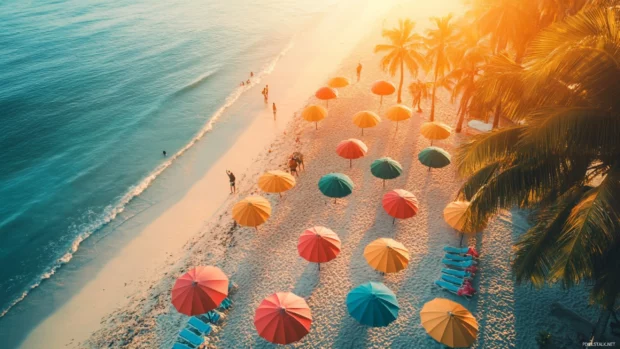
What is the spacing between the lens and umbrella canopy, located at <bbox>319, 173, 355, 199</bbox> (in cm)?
1973

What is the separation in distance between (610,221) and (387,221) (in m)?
12.5

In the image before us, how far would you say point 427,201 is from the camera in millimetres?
20703

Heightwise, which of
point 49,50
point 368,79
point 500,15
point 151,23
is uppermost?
point 151,23

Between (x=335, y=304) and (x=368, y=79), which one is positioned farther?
(x=368, y=79)

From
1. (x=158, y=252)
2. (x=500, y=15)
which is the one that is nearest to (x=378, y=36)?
(x=500, y=15)

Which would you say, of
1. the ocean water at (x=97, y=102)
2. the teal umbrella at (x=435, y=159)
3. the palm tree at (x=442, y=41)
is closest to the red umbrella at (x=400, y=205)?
the teal umbrella at (x=435, y=159)

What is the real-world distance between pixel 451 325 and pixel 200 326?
996 cm

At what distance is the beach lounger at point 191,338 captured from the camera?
47.1 feet

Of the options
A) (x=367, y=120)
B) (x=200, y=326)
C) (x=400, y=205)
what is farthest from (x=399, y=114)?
(x=200, y=326)

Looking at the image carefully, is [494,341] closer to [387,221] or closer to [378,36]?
[387,221]

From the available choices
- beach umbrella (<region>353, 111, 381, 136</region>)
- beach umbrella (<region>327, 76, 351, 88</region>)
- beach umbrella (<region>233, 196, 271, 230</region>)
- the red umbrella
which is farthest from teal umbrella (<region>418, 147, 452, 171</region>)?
beach umbrella (<region>327, 76, 351, 88</region>)

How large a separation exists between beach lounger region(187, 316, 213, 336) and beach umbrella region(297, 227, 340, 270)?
4.93 m

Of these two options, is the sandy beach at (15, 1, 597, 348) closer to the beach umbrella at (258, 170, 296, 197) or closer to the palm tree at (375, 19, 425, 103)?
the beach umbrella at (258, 170, 296, 197)

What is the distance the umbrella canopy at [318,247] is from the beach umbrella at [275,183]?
15.8ft
